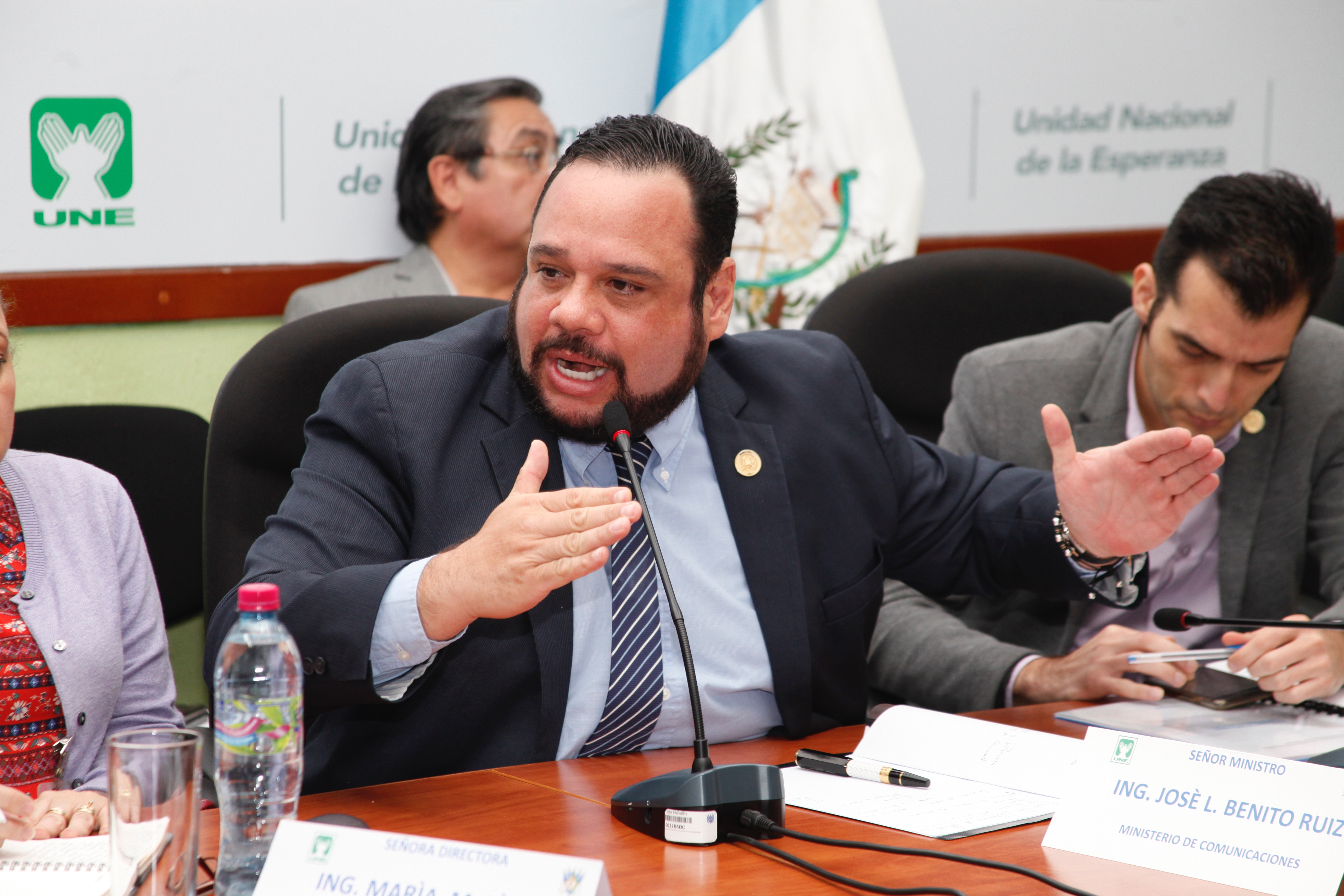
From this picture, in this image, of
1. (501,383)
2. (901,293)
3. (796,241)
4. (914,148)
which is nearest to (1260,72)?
(914,148)

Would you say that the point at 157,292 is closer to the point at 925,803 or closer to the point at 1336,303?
the point at 925,803

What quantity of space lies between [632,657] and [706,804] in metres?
0.44

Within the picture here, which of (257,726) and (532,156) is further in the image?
(532,156)

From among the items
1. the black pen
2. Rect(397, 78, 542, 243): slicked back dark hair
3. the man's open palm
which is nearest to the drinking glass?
the black pen

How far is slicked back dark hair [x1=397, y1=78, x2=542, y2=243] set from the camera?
275 centimetres

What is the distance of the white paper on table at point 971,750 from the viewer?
1.39 meters

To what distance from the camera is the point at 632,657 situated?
161 centimetres

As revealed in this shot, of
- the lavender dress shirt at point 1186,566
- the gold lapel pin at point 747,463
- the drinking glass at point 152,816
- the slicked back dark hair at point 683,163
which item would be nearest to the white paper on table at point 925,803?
the gold lapel pin at point 747,463

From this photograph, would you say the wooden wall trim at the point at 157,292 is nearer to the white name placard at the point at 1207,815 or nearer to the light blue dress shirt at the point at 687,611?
the light blue dress shirt at the point at 687,611

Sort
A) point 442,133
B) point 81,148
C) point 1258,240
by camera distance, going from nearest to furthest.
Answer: point 1258,240
point 81,148
point 442,133

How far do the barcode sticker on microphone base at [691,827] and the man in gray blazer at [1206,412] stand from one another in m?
0.88

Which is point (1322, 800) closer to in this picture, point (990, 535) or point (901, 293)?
point (990, 535)

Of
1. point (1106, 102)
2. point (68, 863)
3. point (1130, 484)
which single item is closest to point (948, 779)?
point (1130, 484)

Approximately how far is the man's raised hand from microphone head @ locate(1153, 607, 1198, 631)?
81 centimetres
